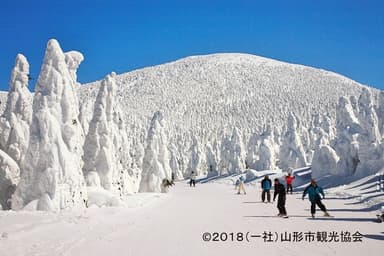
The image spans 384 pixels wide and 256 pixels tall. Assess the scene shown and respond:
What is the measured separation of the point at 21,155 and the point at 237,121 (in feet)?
569

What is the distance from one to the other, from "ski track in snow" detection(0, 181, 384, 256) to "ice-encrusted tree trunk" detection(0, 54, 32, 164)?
937 cm

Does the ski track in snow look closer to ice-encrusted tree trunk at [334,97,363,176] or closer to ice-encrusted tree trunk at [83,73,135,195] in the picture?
ice-encrusted tree trunk at [83,73,135,195]

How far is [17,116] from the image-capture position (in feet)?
90.1

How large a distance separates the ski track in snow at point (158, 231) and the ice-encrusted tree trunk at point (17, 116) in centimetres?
937

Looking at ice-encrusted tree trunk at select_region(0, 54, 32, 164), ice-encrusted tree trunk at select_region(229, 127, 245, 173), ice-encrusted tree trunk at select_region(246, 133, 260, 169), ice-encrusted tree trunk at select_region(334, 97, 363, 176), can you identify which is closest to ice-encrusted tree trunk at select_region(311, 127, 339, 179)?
ice-encrusted tree trunk at select_region(334, 97, 363, 176)

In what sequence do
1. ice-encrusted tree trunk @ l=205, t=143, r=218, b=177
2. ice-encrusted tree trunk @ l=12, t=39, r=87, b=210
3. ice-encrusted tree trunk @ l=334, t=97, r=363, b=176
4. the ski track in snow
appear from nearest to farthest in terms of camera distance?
the ski track in snow
ice-encrusted tree trunk @ l=12, t=39, r=87, b=210
ice-encrusted tree trunk @ l=334, t=97, r=363, b=176
ice-encrusted tree trunk @ l=205, t=143, r=218, b=177

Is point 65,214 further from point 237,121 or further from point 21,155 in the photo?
point 237,121

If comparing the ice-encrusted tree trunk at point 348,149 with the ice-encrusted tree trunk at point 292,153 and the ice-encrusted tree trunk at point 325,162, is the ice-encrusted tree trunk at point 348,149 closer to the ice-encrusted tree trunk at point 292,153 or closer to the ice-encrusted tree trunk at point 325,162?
the ice-encrusted tree trunk at point 325,162

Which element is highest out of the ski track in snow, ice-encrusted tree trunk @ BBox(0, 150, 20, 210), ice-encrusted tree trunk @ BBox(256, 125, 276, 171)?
ice-encrusted tree trunk @ BBox(256, 125, 276, 171)

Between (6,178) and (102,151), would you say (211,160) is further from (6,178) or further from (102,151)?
(6,178)

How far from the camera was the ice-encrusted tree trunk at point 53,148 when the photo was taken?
18.1 meters

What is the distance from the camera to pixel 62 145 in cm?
1908

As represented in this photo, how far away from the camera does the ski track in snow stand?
10477mm

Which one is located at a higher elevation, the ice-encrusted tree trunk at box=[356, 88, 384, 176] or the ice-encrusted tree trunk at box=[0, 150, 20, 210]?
the ice-encrusted tree trunk at box=[356, 88, 384, 176]
